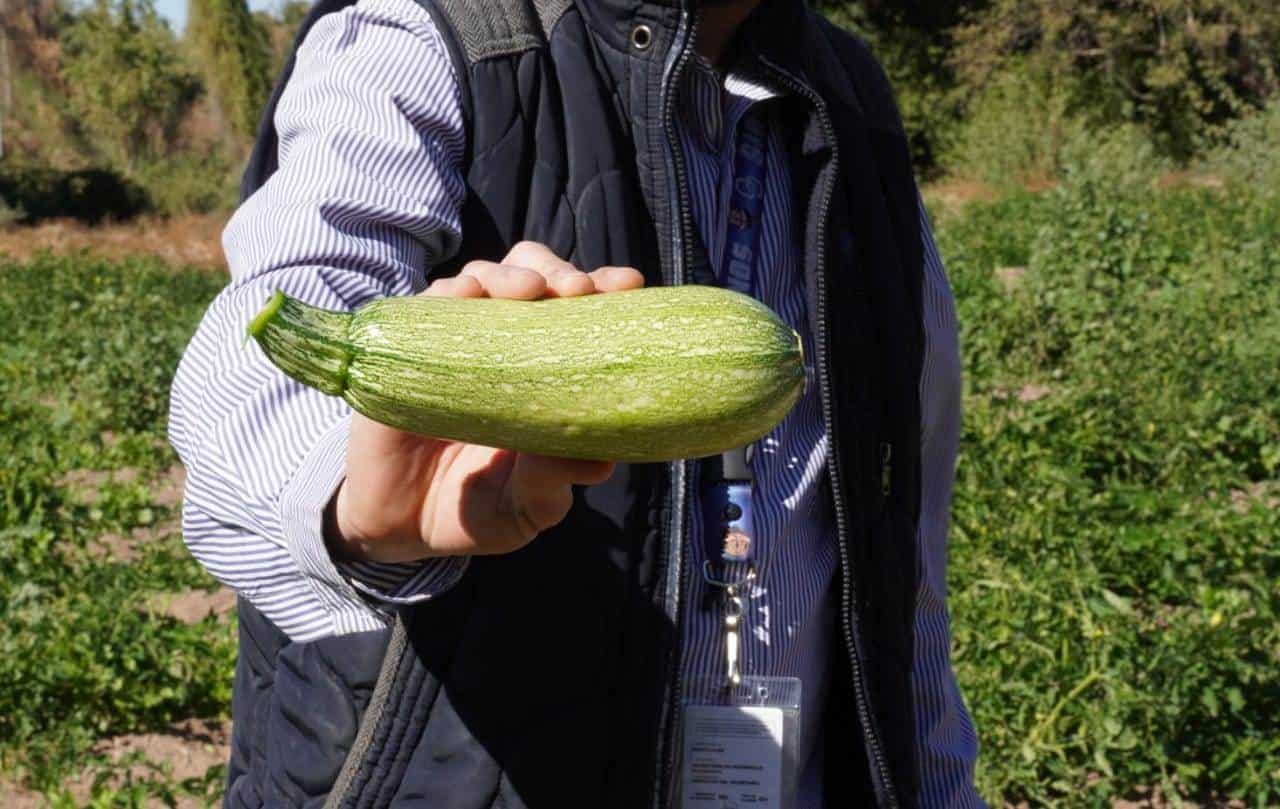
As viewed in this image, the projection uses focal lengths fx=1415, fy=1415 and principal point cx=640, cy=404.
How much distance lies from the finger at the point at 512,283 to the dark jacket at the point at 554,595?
1.12 feet

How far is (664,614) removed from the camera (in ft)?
5.31

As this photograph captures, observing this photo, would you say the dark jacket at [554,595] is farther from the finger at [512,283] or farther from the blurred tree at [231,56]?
the blurred tree at [231,56]

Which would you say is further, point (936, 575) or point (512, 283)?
point (936, 575)

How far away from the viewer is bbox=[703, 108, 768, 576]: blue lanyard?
174 cm

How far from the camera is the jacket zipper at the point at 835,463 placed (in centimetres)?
182

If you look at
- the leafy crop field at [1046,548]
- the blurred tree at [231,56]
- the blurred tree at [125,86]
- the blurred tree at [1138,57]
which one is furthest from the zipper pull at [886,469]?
the blurred tree at [125,86]

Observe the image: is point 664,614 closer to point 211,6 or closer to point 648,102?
point 648,102

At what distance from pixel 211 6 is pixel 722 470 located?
38.4 m

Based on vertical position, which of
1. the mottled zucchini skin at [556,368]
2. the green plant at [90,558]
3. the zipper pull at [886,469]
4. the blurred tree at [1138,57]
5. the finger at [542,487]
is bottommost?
the blurred tree at [1138,57]

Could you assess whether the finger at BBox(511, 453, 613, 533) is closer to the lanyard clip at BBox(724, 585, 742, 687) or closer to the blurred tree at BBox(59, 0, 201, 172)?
the lanyard clip at BBox(724, 585, 742, 687)

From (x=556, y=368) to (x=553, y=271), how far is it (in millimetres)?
107

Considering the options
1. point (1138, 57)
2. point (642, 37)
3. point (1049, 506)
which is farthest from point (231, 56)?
point (642, 37)

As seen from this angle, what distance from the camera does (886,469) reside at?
1951 millimetres

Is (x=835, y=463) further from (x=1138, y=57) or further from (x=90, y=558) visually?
(x=1138, y=57)
